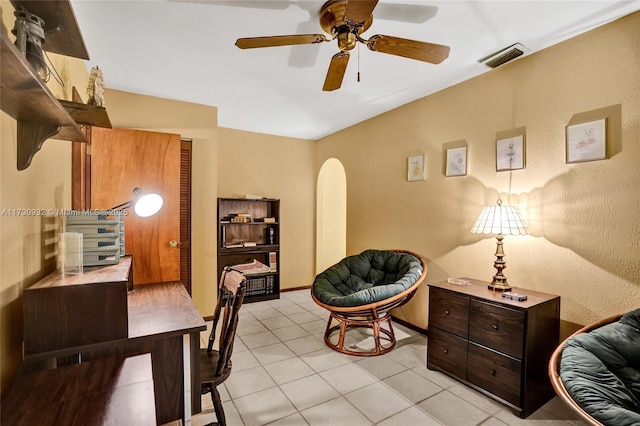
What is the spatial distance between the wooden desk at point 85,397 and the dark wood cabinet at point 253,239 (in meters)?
3.16

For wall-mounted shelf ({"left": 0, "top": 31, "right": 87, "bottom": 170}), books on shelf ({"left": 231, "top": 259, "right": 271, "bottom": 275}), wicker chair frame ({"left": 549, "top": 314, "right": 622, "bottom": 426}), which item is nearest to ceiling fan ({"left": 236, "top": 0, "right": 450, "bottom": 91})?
wall-mounted shelf ({"left": 0, "top": 31, "right": 87, "bottom": 170})

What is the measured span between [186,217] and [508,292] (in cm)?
338

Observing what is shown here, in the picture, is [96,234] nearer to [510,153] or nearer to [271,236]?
[510,153]

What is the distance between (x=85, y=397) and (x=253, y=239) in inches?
150

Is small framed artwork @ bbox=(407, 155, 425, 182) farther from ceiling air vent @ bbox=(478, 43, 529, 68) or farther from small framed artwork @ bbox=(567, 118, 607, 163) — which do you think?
small framed artwork @ bbox=(567, 118, 607, 163)

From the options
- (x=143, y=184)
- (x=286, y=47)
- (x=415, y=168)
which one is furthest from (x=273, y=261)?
(x=286, y=47)

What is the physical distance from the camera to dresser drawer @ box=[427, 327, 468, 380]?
7.89 ft

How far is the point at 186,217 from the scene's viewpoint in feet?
12.1

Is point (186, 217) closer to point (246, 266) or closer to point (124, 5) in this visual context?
point (246, 266)

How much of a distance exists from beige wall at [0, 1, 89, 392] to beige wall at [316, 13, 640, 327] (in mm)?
3135

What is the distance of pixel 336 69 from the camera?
2.10 metres

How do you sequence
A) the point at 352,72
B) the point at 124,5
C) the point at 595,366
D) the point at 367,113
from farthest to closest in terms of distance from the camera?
the point at 367,113 → the point at 352,72 → the point at 124,5 → the point at 595,366

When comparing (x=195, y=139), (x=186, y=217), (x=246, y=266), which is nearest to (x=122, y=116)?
(x=195, y=139)

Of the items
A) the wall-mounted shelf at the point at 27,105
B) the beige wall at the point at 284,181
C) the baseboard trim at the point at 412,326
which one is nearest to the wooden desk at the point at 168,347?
the wall-mounted shelf at the point at 27,105
